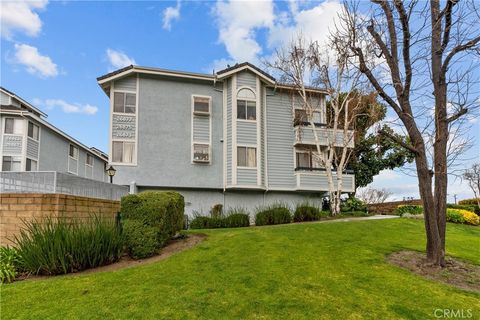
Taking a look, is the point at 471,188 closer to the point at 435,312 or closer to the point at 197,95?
the point at 197,95

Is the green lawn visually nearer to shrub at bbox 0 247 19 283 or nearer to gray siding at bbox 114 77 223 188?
shrub at bbox 0 247 19 283

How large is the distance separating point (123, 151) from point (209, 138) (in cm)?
496

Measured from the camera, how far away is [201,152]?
20.2 m

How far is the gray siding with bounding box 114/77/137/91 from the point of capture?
19688 mm

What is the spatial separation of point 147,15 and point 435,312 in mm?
12508

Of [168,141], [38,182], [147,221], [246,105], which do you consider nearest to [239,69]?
[246,105]

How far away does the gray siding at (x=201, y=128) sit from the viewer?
20.4 m

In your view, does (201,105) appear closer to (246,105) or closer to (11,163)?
(246,105)

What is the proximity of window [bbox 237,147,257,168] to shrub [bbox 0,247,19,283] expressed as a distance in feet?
44.5

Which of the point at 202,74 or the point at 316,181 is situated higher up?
the point at 202,74

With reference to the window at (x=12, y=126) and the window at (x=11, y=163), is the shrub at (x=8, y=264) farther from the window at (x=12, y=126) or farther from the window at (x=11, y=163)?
the window at (x=12, y=126)

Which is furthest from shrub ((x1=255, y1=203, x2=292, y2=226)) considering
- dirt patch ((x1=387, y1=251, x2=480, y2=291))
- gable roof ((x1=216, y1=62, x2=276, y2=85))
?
gable roof ((x1=216, y1=62, x2=276, y2=85))

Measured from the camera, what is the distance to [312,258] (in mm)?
8273

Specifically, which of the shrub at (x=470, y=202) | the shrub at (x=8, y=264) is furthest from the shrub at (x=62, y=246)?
the shrub at (x=470, y=202)
